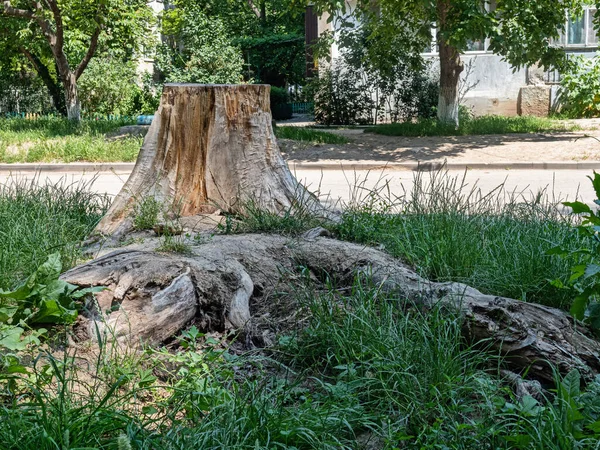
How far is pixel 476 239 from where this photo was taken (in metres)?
4.98

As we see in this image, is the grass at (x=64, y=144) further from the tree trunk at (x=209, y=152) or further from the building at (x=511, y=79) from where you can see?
the building at (x=511, y=79)

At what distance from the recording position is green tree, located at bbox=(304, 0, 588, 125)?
1434cm

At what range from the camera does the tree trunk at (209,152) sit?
20.0 ft

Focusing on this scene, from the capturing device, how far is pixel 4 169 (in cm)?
1471

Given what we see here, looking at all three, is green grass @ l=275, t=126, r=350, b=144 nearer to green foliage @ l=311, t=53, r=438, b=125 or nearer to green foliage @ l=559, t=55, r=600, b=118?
green foliage @ l=311, t=53, r=438, b=125

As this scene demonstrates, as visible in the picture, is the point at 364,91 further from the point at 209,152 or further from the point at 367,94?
the point at 209,152

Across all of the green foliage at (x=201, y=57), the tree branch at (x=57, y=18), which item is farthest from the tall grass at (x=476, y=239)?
the green foliage at (x=201, y=57)

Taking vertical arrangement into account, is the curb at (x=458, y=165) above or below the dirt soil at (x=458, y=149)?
below

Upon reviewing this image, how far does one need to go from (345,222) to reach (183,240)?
4.10 feet

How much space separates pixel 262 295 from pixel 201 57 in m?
20.6

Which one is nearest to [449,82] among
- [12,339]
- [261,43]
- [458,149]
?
[458,149]

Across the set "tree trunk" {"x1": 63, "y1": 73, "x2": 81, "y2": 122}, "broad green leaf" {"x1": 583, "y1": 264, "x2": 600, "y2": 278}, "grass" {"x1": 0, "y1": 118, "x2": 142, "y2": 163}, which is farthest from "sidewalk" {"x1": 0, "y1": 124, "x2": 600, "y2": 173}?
"broad green leaf" {"x1": 583, "y1": 264, "x2": 600, "y2": 278}

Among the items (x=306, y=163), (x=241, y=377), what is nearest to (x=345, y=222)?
(x=241, y=377)

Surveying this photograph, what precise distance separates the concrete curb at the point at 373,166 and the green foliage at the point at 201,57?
31.5 ft
